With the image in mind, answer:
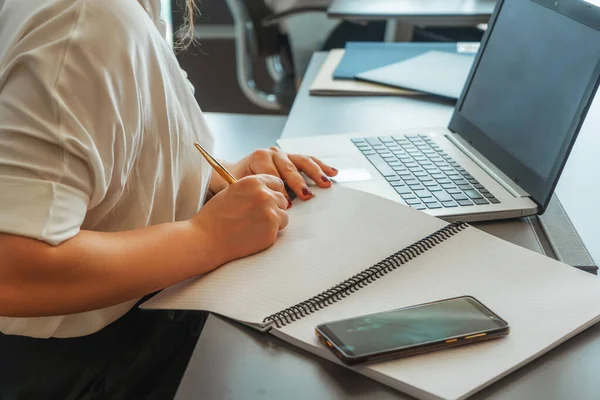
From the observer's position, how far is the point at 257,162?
0.91m

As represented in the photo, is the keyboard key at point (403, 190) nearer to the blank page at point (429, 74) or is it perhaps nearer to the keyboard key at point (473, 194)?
the keyboard key at point (473, 194)

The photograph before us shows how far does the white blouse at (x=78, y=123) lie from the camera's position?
0.58m

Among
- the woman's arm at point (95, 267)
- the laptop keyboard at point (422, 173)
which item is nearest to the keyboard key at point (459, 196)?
the laptop keyboard at point (422, 173)

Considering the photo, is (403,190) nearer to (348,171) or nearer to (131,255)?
(348,171)

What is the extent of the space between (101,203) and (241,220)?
144 mm

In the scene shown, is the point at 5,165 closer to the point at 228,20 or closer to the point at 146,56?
the point at 146,56

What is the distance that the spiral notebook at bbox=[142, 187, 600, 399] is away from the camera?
21.9 inches

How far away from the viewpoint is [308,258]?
2.31 feet

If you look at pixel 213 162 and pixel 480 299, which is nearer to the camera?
pixel 480 299

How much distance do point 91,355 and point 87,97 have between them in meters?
0.30

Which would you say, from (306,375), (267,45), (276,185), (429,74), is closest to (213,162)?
(276,185)

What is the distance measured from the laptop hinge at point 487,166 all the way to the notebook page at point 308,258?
0.56 ft

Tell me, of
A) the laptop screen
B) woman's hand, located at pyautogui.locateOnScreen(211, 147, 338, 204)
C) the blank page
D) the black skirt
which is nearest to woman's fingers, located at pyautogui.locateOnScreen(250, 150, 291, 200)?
woman's hand, located at pyautogui.locateOnScreen(211, 147, 338, 204)

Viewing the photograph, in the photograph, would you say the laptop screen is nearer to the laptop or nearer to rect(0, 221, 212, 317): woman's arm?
the laptop
